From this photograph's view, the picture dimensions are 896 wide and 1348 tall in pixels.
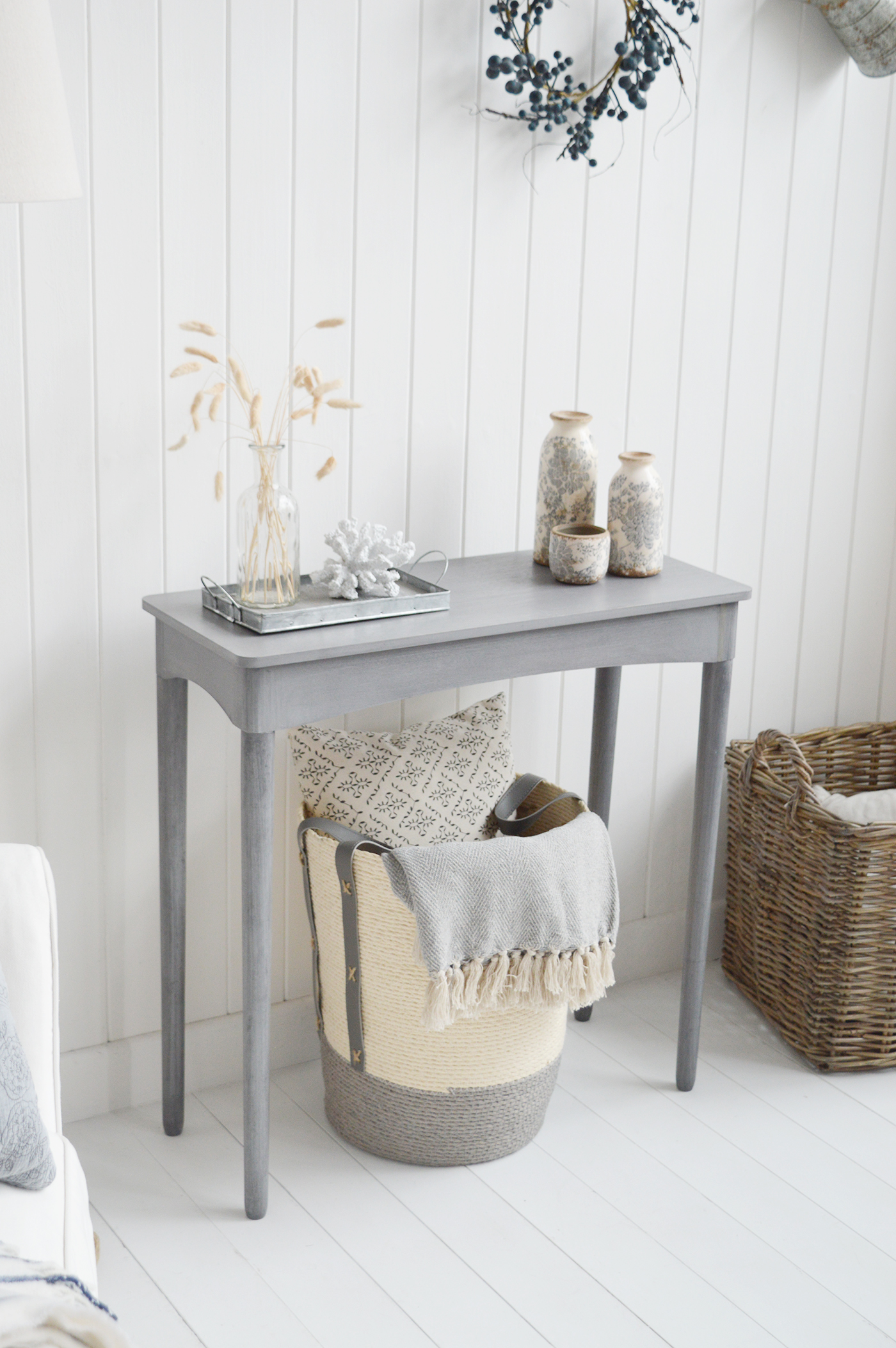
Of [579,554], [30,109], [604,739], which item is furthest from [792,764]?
[30,109]

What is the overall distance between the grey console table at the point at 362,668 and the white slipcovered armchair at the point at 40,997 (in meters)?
0.35

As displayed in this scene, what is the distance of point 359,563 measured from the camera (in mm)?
1845

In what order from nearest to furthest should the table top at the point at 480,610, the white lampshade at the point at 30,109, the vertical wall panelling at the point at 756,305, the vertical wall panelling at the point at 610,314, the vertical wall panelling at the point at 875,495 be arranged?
the white lampshade at the point at 30,109, the table top at the point at 480,610, the vertical wall panelling at the point at 610,314, the vertical wall panelling at the point at 756,305, the vertical wall panelling at the point at 875,495

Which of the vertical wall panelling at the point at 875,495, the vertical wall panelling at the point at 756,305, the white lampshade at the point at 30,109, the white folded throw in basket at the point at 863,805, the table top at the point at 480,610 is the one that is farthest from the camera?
the vertical wall panelling at the point at 875,495

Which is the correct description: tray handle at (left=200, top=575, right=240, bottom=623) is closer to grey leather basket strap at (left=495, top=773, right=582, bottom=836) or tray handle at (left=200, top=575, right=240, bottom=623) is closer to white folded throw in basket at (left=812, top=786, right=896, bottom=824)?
grey leather basket strap at (left=495, top=773, right=582, bottom=836)

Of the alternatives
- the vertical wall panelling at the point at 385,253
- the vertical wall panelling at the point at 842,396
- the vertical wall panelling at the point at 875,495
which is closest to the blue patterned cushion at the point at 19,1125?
Answer: the vertical wall panelling at the point at 385,253

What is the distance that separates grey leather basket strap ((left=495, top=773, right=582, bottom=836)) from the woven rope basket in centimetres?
45

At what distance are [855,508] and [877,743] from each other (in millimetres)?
464

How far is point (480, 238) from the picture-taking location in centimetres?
211

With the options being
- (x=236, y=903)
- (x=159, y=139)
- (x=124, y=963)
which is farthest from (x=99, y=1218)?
(x=159, y=139)

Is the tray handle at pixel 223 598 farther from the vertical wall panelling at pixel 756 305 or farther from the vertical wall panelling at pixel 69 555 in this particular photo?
the vertical wall panelling at pixel 756 305

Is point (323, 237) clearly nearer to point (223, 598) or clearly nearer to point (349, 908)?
point (223, 598)

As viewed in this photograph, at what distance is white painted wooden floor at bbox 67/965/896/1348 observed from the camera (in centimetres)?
175

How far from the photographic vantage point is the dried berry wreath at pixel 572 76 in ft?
6.57
